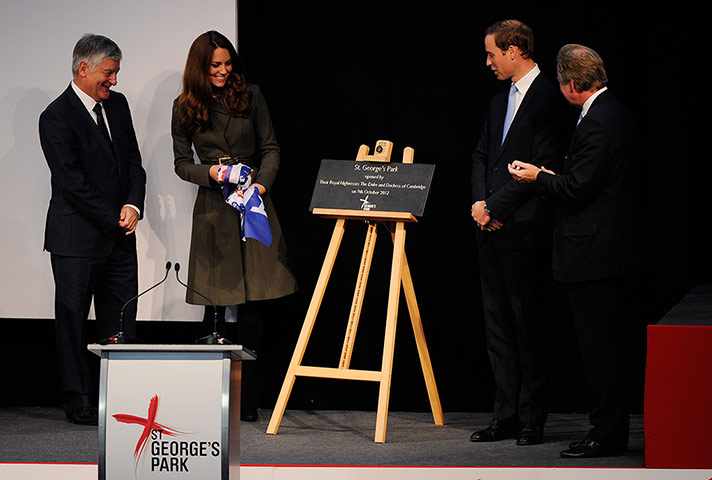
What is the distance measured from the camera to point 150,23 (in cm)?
496

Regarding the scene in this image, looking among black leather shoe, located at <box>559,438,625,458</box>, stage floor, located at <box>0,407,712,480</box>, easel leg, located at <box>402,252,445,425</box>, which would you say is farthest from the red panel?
easel leg, located at <box>402,252,445,425</box>

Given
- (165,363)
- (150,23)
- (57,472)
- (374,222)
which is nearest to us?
(165,363)

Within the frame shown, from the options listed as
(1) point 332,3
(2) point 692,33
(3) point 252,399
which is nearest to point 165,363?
(3) point 252,399

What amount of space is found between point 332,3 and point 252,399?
2.07 metres

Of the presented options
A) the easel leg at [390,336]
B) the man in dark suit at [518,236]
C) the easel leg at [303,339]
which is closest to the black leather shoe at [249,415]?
the easel leg at [303,339]

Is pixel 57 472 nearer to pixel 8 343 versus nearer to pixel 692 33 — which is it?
pixel 8 343

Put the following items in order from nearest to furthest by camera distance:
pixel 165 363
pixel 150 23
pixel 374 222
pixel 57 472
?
pixel 165 363 → pixel 57 472 → pixel 374 222 → pixel 150 23

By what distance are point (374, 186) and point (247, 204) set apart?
592mm

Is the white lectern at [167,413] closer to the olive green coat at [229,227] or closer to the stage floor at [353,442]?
the stage floor at [353,442]

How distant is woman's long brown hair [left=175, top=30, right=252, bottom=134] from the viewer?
4551mm

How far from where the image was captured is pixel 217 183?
457 centimetres

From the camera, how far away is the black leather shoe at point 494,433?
417 centimetres

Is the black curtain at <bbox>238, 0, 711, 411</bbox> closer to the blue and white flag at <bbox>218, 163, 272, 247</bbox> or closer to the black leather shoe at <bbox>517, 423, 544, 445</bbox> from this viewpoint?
the blue and white flag at <bbox>218, 163, 272, 247</bbox>

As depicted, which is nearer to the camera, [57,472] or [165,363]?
[165,363]
